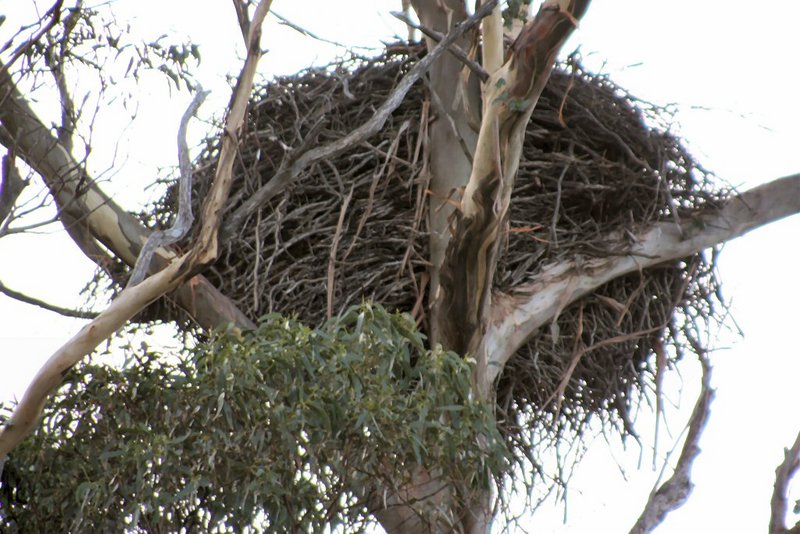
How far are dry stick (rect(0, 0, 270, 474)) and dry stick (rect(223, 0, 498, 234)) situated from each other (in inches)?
3.8

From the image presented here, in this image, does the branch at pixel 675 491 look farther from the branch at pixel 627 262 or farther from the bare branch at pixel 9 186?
the bare branch at pixel 9 186

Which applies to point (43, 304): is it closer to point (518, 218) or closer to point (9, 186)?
point (9, 186)

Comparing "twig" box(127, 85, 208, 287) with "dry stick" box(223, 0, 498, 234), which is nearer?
"twig" box(127, 85, 208, 287)

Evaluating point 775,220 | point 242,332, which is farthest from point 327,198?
point 775,220

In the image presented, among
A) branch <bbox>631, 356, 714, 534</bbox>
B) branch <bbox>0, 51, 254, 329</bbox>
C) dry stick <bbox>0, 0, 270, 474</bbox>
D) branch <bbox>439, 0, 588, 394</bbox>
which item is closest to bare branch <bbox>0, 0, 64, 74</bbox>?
branch <bbox>0, 51, 254, 329</bbox>

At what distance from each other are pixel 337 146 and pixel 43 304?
128 cm

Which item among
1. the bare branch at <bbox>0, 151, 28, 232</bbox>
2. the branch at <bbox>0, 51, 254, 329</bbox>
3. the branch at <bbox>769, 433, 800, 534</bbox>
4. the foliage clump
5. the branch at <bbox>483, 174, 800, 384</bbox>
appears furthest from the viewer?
the branch at <bbox>483, 174, 800, 384</bbox>

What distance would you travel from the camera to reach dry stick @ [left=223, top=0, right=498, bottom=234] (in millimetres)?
4164

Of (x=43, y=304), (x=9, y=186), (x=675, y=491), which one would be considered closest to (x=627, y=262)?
(x=675, y=491)

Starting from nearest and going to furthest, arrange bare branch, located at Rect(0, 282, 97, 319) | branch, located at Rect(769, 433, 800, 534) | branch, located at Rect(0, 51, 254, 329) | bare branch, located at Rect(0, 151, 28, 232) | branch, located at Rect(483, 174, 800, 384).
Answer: branch, located at Rect(769, 433, 800, 534)
bare branch, located at Rect(0, 151, 28, 232)
bare branch, located at Rect(0, 282, 97, 319)
branch, located at Rect(0, 51, 254, 329)
branch, located at Rect(483, 174, 800, 384)

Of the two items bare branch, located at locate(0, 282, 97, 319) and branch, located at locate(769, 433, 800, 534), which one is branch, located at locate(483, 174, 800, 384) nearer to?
branch, located at locate(769, 433, 800, 534)

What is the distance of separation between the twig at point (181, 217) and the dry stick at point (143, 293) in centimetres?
5

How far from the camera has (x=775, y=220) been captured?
6.02 m

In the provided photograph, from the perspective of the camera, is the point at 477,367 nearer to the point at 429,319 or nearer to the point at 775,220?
the point at 429,319
